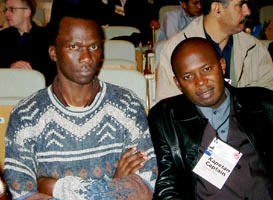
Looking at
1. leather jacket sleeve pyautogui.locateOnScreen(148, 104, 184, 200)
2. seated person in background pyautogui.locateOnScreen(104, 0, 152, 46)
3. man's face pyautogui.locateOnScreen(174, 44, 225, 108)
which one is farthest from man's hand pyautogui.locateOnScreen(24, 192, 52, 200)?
seated person in background pyautogui.locateOnScreen(104, 0, 152, 46)

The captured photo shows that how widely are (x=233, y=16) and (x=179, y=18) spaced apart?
2.47 m

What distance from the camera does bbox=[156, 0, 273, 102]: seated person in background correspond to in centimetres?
292

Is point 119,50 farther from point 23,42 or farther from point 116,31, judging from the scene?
point 116,31

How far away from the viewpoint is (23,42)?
427 cm

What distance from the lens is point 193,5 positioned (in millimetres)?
5203

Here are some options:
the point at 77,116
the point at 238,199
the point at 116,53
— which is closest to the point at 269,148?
the point at 238,199

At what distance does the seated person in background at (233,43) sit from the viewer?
9.59 ft

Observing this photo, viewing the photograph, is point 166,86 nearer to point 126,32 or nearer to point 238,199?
point 238,199

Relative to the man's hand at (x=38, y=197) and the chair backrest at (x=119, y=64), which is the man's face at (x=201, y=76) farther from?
the chair backrest at (x=119, y=64)

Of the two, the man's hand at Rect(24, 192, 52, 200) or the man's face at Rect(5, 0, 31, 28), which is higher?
the man's face at Rect(5, 0, 31, 28)

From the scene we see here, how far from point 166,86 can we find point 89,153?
2.91 feet

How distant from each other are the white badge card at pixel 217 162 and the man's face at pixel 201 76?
0.73ft

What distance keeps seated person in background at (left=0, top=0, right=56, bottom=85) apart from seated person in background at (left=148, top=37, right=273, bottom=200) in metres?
1.78

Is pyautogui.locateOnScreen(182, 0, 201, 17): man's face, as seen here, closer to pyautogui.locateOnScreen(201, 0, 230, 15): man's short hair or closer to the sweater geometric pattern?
pyautogui.locateOnScreen(201, 0, 230, 15): man's short hair
